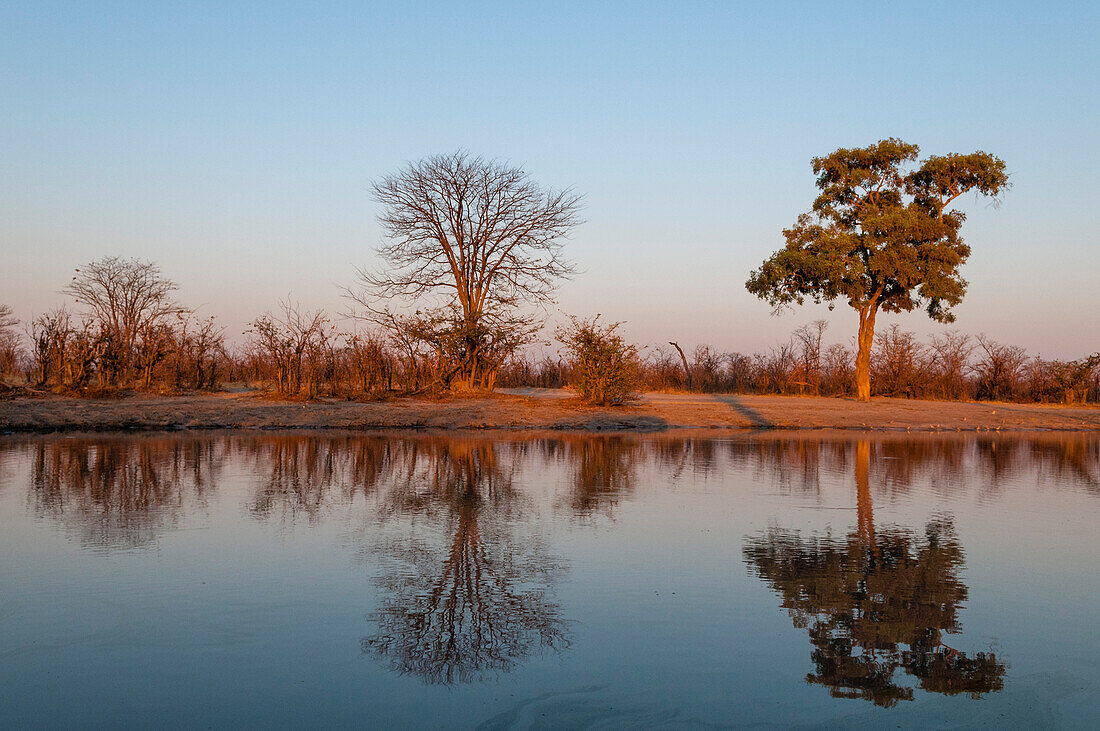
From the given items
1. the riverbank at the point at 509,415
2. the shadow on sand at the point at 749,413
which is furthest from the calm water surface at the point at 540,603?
the shadow on sand at the point at 749,413

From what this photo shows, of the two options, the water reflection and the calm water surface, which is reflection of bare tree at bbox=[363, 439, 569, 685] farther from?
the water reflection

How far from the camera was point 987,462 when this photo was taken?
1552 cm

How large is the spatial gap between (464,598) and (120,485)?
22.9 feet

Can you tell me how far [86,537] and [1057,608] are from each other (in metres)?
7.69

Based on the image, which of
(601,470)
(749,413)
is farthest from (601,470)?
(749,413)

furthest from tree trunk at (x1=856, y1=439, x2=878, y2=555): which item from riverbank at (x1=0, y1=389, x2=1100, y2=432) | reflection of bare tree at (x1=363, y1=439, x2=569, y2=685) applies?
riverbank at (x1=0, y1=389, x2=1100, y2=432)

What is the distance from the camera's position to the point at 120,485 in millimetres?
10531

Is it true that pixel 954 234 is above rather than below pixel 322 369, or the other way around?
above

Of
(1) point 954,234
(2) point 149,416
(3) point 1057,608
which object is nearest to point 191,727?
(3) point 1057,608

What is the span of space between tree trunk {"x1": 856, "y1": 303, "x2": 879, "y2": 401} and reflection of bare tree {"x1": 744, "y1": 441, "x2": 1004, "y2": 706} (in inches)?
982

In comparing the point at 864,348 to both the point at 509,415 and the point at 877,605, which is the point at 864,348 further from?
the point at 877,605

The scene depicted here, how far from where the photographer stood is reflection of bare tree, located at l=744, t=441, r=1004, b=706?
13.9ft

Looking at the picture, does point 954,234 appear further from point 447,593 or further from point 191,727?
point 191,727

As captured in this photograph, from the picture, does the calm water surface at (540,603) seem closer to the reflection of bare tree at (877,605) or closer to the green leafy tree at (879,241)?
the reflection of bare tree at (877,605)
